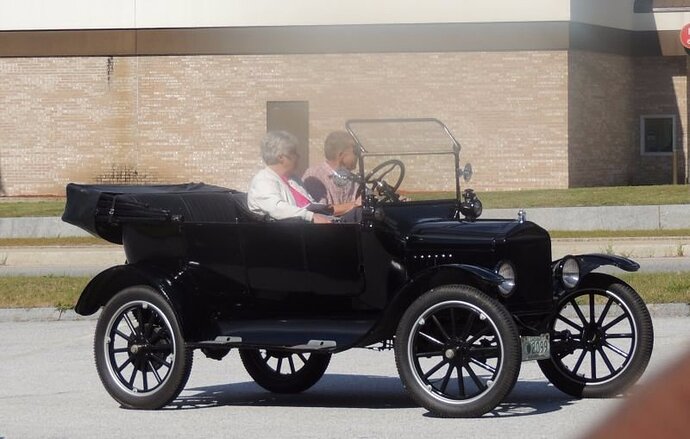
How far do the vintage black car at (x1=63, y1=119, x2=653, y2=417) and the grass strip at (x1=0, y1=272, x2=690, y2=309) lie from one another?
5.20 m

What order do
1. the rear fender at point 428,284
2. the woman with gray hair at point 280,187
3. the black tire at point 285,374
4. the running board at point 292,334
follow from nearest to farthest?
the rear fender at point 428,284 < the running board at point 292,334 < the woman with gray hair at point 280,187 < the black tire at point 285,374

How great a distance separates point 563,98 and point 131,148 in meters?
11.2

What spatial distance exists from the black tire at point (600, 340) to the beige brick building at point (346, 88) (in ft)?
88.6

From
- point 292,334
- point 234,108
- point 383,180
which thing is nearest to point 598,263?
point 383,180

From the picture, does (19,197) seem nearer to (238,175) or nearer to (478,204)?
(238,175)

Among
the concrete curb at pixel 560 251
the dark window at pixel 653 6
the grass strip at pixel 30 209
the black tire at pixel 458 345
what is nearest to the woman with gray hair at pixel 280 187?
the black tire at pixel 458 345

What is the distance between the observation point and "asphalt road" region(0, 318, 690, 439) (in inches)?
285

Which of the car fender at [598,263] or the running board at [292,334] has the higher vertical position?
the car fender at [598,263]

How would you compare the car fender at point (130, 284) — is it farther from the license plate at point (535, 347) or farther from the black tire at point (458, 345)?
the license plate at point (535, 347)

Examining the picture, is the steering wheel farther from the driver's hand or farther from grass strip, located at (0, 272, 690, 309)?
grass strip, located at (0, 272, 690, 309)

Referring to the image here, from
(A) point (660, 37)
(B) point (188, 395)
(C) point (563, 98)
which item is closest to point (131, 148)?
(C) point (563, 98)

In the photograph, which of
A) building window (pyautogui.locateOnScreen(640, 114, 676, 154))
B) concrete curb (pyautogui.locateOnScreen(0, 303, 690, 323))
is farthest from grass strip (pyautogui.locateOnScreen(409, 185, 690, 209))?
concrete curb (pyautogui.locateOnScreen(0, 303, 690, 323))

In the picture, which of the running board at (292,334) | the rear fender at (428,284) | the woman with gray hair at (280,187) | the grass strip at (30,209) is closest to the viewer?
the rear fender at (428,284)

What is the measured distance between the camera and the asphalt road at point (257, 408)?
285 inches
